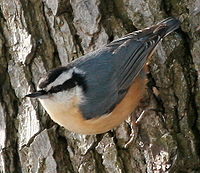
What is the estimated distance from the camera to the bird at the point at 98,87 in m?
4.05

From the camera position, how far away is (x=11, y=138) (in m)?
4.37

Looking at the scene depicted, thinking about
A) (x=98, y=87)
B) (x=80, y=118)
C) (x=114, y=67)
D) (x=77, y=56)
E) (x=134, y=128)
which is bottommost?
(x=134, y=128)

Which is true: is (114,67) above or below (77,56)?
below

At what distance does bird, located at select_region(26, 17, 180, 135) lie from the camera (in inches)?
159

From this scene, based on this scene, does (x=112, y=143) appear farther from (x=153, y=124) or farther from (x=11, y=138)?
(x=11, y=138)

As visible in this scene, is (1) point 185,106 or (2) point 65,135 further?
(2) point 65,135

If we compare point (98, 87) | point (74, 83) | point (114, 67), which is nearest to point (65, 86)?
point (74, 83)

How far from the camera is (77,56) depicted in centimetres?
437

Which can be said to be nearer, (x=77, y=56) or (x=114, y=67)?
(x=114, y=67)

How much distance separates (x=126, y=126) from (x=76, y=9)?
2.85 ft

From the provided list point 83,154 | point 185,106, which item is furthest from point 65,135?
point 185,106

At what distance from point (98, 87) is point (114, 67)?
0.17 m

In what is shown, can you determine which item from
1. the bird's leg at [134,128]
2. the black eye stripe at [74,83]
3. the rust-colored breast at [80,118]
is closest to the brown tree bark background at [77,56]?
the bird's leg at [134,128]

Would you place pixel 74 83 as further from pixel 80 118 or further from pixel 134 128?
pixel 134 128
